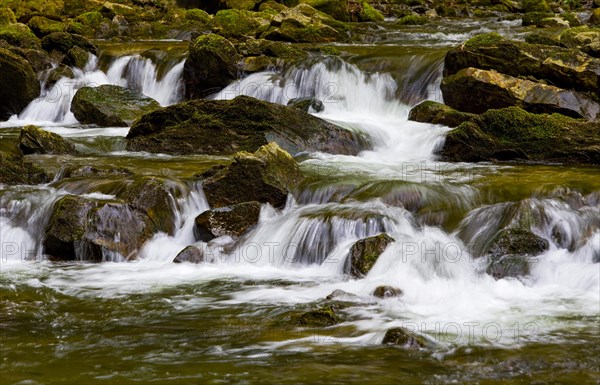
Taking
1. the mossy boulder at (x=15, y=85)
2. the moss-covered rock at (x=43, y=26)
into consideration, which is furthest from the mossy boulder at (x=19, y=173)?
the moss-covered rock at (x=43, y=26)

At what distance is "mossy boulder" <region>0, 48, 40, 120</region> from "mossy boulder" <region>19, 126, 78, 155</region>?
413cm

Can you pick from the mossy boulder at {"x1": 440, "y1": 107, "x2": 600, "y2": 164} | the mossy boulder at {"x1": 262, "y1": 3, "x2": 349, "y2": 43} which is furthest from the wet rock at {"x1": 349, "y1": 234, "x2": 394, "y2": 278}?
the mossy boulder at {"x1": 262, "y1": 3, "x2": 349, "y2": 43}

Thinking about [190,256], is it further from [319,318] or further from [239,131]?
[239,131]

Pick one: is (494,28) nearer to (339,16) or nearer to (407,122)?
(339,16)

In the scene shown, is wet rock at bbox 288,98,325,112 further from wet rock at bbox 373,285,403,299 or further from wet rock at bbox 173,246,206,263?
wet rock at bbox 373,285,403,299

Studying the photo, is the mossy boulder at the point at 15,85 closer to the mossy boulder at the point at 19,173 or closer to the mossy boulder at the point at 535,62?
the mossy boulder at the point at 19,173

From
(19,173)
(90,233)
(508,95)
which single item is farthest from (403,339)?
(508,95)

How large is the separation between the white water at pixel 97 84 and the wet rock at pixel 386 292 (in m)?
10.7

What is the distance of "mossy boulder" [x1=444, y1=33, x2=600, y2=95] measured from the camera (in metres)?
14.0

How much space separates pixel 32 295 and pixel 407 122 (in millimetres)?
8568

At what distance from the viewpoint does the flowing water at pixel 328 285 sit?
5941mm

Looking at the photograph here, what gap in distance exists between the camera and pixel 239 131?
13711 mm

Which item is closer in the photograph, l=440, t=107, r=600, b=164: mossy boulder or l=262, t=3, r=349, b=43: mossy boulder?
l=440, t=107, r=600, b=164: mossy boulder

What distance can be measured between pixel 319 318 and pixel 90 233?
12.3 ft
